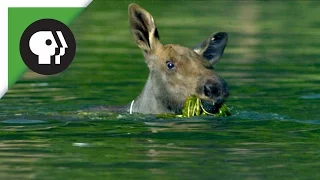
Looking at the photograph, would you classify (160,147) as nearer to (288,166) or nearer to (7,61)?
(288,166)

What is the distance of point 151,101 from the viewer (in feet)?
55.1

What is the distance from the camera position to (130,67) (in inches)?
908

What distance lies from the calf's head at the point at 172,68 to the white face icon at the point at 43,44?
133 cm

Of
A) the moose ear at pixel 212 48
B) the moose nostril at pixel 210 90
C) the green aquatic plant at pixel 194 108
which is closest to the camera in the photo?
the moose nostril at pixel 210 90

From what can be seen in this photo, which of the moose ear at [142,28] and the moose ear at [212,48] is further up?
the moose ear at [142,28]

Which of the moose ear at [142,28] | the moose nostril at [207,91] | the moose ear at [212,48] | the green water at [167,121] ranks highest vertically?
the moose ear at [142,28]

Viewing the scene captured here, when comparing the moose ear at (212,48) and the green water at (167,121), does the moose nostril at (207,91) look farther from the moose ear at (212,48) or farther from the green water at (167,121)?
the moose ear at (212,48)

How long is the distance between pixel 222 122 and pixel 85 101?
345cm

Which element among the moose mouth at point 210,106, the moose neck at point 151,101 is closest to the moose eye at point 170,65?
the moose neck at point 151,101

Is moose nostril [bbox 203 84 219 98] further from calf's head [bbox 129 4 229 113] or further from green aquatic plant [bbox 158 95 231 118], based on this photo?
green aquatic plant [bbox 158 95 231 118]

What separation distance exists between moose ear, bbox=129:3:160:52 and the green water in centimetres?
94

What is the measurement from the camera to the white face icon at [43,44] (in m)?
17.6

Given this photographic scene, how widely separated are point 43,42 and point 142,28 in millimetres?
1457

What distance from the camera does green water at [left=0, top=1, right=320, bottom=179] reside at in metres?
13.3
